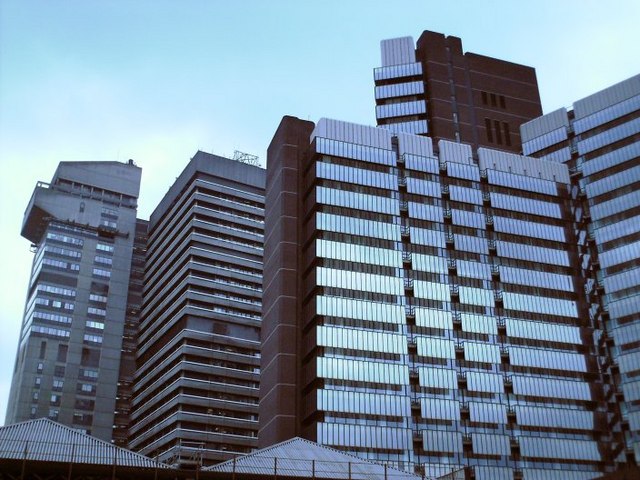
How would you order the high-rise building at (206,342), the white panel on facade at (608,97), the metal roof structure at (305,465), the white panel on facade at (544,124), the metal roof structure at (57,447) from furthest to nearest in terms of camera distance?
1. the high-rise building at (206,342)
2. the white panel on facade at (544,124)
3. the white panel on facade at (608,97)
4. the metal roof structure at (305,465)
5. the metal roof structure at (57,447)

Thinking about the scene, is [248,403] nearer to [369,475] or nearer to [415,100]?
[415,100]

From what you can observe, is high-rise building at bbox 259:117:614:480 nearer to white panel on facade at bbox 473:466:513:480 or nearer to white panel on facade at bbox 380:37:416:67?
white panel on facade at bbox 473:466:513:480

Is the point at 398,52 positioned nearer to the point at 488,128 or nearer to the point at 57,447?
the point at 488,128

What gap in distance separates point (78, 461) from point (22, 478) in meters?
8.08

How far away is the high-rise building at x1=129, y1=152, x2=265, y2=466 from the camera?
559ft

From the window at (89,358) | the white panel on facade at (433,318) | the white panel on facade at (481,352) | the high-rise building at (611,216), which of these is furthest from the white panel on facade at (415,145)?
the window at (89,358)

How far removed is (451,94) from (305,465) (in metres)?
98.8

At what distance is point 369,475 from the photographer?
6888cm

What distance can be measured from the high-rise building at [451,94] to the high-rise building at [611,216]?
28.8 ft

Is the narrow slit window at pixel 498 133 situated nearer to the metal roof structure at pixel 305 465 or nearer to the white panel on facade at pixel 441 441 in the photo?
the white panel on facade at pixel 441 441

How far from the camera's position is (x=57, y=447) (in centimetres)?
6888

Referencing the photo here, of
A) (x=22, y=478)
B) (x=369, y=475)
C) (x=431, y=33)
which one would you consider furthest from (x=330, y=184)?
(x=22, y=478)

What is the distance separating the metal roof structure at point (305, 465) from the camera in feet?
220

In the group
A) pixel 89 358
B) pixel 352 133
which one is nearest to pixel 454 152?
pixel 352 133
